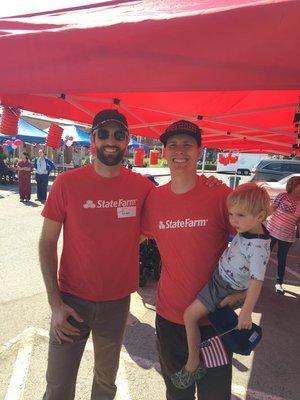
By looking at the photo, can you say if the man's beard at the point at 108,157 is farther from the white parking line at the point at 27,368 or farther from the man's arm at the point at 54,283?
the white parking line at the point at 27,368

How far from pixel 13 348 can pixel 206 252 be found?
8.96ft

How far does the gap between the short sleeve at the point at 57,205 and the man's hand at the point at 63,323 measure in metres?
0.56

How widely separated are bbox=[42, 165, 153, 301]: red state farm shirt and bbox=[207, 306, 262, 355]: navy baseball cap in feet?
2.29

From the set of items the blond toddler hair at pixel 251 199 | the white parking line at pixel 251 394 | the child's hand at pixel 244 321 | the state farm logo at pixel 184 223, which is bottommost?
the white parking line at pixel 251 394

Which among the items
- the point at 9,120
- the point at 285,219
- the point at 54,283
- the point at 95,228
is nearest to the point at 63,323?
the point at 54,283

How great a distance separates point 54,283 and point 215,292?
3.31ft

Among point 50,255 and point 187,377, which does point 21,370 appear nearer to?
point 50,255

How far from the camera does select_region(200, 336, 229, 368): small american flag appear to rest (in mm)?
2051

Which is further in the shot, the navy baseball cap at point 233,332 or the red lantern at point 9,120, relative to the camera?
the red lantern at point 9,120

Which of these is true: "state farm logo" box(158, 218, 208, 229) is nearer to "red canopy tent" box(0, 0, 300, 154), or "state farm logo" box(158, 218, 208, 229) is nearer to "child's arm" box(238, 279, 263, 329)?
"child's arm" box(238, 279, 263, 329)

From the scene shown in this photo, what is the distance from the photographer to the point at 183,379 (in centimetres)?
217

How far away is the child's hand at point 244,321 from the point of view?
1937 mm

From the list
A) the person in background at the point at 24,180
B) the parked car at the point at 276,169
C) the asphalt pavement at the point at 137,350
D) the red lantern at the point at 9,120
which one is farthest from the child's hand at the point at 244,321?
the parked car at the point at 276,169

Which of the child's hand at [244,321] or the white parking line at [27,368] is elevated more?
the child's hand at [244,321]
